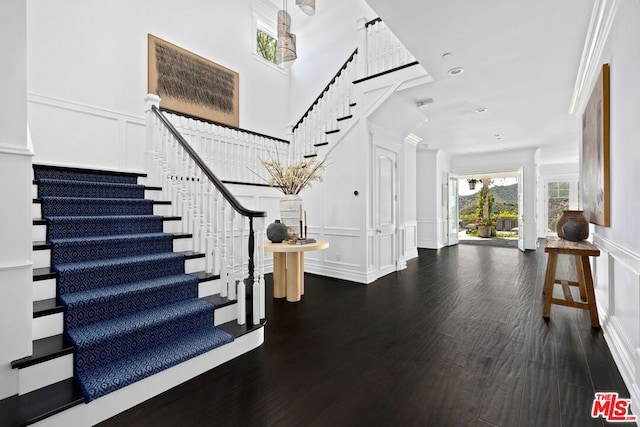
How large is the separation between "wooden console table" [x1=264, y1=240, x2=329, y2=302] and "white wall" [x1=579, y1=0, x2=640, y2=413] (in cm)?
256

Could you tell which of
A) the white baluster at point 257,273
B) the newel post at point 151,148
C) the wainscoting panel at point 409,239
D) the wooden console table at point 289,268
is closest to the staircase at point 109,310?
the white baluster at point 257,273

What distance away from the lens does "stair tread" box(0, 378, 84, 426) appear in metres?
1.36

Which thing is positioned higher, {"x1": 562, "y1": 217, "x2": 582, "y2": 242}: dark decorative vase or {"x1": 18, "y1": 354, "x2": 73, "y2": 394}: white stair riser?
{"x1": 562, "y1": 217, "x2": 582, "y2": 242}: dark decorative vase

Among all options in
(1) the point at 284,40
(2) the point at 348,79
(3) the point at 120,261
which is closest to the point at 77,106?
(3) the point at 120,261

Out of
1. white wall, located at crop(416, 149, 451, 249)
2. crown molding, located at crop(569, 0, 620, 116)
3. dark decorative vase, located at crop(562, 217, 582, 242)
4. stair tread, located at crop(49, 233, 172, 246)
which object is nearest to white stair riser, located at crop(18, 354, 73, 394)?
stair tread, located at crop(49, 233, 172, 246)

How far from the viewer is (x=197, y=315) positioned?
227cm

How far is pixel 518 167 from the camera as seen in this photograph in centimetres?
811

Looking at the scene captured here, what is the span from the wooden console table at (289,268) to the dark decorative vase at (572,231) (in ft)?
9.09

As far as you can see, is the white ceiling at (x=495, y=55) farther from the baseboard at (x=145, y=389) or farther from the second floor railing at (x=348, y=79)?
the baseboard at (x=145, y=389)

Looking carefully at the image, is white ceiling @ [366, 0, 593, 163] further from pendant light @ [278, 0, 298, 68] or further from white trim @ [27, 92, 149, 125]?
white trim @ [27, 92, 149, 125]

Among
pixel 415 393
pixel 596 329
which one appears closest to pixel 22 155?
pixel 415 393

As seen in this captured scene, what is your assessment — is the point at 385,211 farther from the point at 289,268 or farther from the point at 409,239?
the point at 289,268

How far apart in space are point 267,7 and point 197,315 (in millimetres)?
6523

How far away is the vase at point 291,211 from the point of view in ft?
12.2
